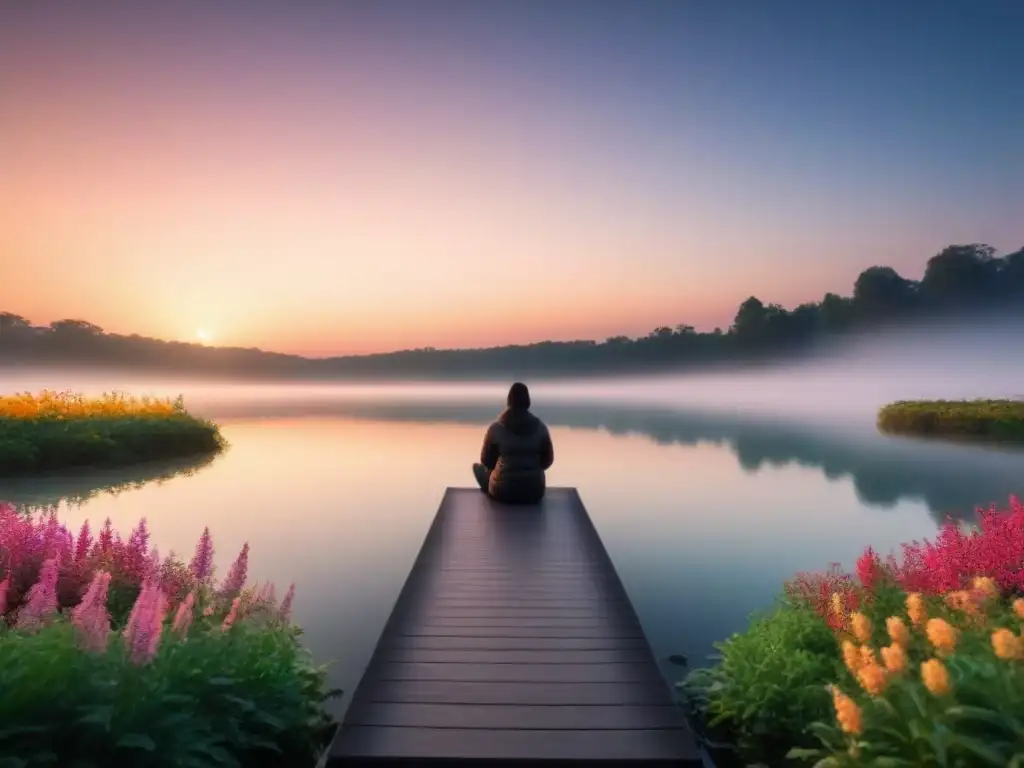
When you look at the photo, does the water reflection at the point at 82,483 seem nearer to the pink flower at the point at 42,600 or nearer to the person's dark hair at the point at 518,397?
the person's dark hair at the point at 518,397

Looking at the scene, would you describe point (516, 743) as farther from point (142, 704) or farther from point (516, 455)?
point (516, 455)

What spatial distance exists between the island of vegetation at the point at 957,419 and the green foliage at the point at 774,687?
142 feet

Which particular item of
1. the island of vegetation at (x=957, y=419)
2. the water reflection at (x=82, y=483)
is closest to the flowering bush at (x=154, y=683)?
the water reflection at (x=82, y=483)

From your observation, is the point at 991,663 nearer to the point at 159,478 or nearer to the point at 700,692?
the point at 700,692

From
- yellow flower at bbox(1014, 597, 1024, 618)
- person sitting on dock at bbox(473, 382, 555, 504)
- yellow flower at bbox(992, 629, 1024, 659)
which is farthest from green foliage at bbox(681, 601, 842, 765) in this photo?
person sitting on dock at bbox(473, 382, 555, 504)

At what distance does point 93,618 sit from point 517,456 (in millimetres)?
8870

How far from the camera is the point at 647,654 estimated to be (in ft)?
20.5

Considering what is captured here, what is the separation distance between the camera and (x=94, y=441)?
82.1 ft

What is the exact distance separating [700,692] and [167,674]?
16.4 feet

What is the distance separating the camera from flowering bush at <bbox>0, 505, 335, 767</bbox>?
3.98m

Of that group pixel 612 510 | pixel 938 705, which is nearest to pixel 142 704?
pixel 938 705

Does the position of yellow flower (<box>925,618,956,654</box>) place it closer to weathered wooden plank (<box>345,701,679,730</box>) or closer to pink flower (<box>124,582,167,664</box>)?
weathered wooden plank (<box>345,701,679,730</box>)

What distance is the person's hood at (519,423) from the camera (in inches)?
474

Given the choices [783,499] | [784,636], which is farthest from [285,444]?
[784,636]
